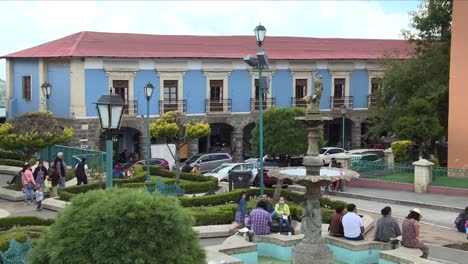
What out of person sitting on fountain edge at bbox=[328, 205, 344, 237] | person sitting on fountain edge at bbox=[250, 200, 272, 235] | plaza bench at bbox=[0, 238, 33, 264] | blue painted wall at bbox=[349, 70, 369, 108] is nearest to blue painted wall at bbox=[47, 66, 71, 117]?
blue painted wall at bbox=[349, 70, 369, 108]

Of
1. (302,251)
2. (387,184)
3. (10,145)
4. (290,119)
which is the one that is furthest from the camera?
(290,119)

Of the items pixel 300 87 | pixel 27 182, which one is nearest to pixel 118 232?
pixel 27 182

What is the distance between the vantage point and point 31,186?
21.1 m

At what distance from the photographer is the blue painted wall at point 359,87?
4475cm

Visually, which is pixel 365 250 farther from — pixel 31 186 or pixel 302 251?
pixel 31 186

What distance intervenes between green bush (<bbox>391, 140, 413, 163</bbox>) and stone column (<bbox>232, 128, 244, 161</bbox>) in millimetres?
12370

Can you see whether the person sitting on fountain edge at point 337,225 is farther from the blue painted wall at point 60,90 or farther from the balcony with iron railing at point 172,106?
the balcony with iron railing at point 172,106

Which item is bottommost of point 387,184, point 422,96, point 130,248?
point 387,184

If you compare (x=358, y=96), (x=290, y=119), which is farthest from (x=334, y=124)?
(x=290, y=119)

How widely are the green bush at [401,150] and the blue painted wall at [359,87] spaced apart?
14284mm

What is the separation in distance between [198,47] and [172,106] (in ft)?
15.2

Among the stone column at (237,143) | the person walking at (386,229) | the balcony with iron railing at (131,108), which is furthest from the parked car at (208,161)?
the person walking at (386,229)

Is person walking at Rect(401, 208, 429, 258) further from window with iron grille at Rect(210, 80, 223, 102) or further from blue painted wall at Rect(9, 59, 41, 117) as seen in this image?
blue painted wall at Rect(9, 59, 41, 117)

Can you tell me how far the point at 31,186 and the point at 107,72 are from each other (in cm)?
1567
